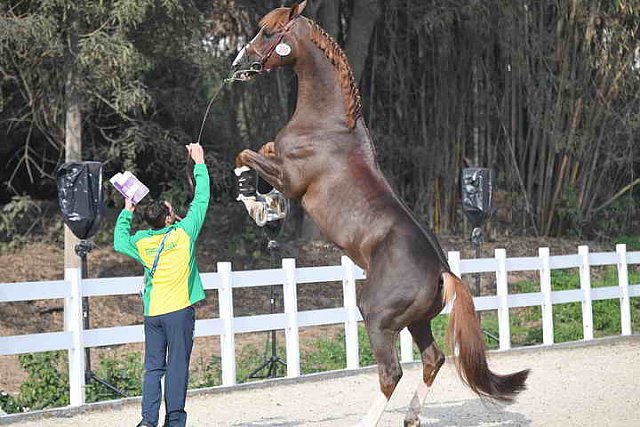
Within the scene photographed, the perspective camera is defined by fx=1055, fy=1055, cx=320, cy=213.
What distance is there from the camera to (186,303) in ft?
20.7

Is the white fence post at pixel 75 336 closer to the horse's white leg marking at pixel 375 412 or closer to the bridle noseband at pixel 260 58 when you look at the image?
the bridle noseband at pixel 260 58

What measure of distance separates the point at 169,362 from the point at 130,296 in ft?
29.7

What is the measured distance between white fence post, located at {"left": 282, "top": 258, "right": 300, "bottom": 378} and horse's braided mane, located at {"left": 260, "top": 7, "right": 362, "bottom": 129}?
157 inches

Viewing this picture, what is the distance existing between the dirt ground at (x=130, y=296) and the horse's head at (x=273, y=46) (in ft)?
18.5

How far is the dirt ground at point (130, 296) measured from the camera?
1356cm

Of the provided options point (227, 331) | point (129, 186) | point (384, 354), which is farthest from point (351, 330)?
point (129, 186)

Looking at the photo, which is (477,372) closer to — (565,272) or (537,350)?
(537,350)

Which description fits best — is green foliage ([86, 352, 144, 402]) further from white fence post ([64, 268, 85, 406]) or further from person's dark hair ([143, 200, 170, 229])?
person's dark hair ([143, 200, 170, 229])

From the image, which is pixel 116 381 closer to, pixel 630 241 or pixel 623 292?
pixel 623 292

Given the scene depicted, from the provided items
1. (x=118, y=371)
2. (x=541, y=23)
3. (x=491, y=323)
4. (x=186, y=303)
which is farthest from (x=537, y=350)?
(x=541, y=23)

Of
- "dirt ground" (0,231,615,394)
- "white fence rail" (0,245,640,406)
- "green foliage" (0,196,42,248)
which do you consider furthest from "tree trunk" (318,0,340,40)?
"white fence rail" (0,245,640,406)

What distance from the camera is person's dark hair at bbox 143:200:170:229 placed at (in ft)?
20.8

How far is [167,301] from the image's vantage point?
6270 millimetres

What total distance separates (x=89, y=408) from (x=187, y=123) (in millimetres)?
9397
